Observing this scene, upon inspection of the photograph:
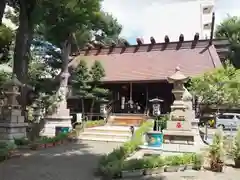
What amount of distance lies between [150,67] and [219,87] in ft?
19.2

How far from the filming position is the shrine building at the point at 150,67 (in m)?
23.3

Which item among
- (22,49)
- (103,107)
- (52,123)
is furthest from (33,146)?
(103,107)

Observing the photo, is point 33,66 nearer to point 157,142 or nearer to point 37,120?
point 37,120

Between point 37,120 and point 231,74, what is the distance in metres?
14.7

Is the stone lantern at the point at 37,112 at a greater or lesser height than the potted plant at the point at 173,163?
greater

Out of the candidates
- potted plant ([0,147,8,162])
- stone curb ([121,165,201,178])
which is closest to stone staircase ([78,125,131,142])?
potted plant ([0,147,8,162])

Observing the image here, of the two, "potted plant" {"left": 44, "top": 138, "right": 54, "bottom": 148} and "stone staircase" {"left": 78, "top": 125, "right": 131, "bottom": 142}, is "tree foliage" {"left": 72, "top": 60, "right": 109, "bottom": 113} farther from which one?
"potted plant" {"left": 44, "top": 138, "right": 54, "bottom": 148}

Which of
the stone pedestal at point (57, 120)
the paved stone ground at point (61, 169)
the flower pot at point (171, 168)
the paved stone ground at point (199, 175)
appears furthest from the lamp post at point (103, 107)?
the paved stone ground at point (199, 175)

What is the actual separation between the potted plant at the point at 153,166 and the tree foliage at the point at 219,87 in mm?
13329

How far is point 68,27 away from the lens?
20.6m

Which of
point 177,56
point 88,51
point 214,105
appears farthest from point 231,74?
point 88,51

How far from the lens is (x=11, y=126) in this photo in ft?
43.3

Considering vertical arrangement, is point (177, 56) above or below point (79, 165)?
above

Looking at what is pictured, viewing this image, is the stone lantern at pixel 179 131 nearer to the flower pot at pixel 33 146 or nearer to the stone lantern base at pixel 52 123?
the flower pot at pixel 33 146
